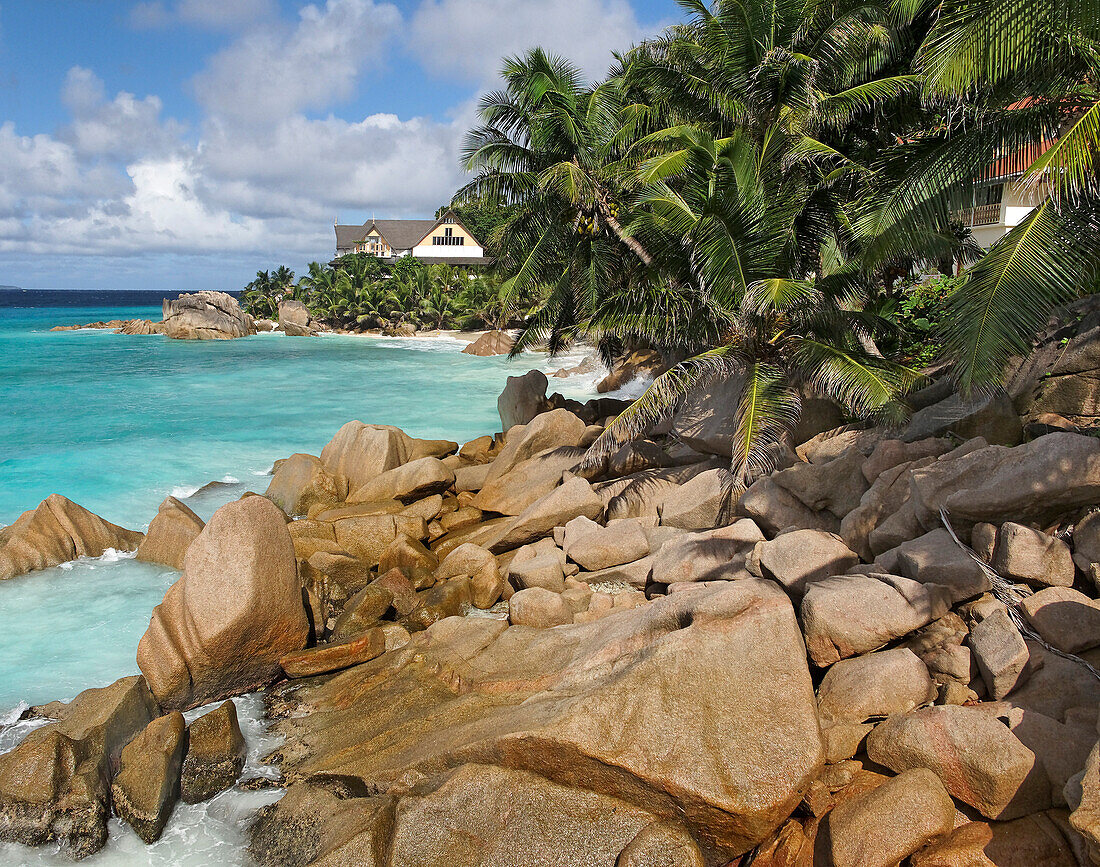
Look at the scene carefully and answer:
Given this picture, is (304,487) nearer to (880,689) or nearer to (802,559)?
(802,559)

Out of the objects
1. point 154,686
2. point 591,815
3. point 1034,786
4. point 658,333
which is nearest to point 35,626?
point 154,686

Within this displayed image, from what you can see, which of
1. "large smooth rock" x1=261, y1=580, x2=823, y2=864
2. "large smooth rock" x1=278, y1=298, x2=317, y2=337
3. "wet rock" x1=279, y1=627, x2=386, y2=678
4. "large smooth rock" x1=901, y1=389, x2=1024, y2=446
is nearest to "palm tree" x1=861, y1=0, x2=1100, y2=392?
"large smooth rock" x1=901, y1=389, x2=1024, y2=446

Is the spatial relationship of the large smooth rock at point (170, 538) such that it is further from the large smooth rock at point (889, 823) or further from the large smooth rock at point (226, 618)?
the large smooth rock at point (889, 823)

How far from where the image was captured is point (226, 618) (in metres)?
8.59

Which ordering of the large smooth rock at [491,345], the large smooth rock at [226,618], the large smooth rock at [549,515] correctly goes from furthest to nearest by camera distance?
the large smooth rock at [491,345]
the large smooth rock at [549,515]
the large smooth rock at [226,618]

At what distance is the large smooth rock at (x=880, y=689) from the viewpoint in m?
6.36

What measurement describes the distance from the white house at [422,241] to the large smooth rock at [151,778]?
71.3 meters

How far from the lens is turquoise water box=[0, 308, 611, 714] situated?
37.2 ft

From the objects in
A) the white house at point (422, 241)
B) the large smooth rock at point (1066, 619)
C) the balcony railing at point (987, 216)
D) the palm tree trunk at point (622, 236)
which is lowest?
the large smooth rock at point (1066, 619)

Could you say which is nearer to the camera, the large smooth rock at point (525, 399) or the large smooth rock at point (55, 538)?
the large smooth rock at point (55, 538)

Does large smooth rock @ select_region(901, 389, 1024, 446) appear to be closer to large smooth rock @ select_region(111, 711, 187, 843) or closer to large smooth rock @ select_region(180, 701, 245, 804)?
large smooth rock @ select_region(180, 701, 245, 804)

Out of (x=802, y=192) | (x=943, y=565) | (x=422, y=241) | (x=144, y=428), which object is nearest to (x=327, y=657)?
(x=943, y=565)

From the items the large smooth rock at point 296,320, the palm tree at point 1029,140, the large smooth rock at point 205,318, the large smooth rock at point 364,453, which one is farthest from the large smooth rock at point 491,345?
the palm tree at point 1029,140

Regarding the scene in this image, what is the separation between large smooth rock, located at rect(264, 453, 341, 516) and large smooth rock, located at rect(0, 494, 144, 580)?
8.93ft
